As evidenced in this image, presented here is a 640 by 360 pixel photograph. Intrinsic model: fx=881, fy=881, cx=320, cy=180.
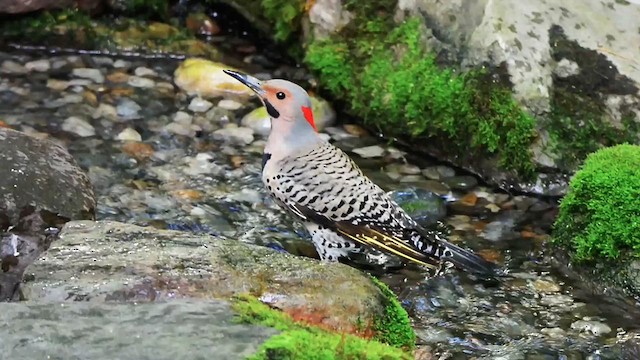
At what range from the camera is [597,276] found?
524 centimetres

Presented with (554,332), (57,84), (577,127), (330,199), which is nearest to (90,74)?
(57,84)

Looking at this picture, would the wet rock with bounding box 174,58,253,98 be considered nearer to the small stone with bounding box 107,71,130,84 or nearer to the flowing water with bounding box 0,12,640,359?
the flowing water with bounding box 0,12,640,359

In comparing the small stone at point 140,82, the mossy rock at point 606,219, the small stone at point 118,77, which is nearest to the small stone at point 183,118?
the small stone at point 140,82

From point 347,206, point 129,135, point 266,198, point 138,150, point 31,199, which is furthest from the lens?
point 129,135

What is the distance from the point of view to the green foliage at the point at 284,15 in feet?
26.9

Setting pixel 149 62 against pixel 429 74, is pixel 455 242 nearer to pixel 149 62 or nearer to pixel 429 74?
pixel 429 74

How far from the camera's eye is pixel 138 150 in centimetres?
668

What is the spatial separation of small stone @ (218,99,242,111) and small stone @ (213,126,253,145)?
38 cm

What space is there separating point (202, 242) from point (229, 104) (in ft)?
13.0

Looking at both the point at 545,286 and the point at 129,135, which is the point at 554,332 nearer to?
the point at 545,286

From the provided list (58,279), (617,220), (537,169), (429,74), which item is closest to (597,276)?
(617,220)

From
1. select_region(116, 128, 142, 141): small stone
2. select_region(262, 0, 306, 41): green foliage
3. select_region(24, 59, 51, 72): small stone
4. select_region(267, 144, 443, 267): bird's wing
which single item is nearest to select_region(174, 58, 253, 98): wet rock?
select_region(262, 0, 306, 41): green foliage

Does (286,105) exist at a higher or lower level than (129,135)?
higher

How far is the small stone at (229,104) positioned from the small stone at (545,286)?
3.26 meters
